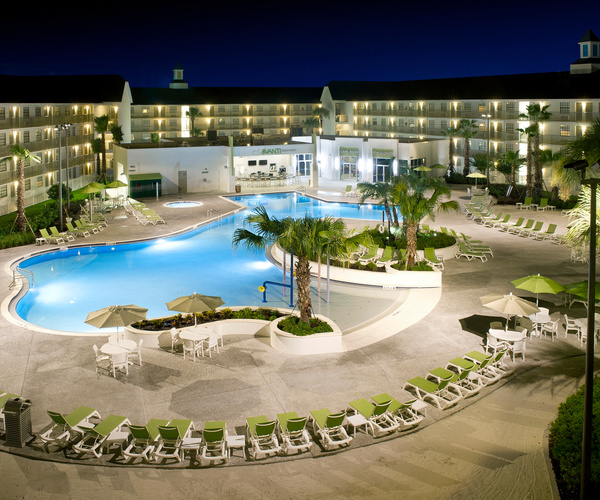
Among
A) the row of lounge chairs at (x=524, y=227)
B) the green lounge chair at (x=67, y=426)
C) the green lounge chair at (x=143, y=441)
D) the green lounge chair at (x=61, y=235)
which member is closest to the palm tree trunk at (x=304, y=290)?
the green lounge chair at (x=143, y=441)

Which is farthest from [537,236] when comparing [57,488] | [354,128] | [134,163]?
[354,128]

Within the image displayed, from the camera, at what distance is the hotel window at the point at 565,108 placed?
51547 mm

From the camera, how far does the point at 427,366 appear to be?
640 inches

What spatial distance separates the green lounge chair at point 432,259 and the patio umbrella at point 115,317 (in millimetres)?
13311

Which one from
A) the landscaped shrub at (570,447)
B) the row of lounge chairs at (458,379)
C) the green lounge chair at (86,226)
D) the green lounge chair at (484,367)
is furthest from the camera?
the green lounge chair at (86,226)

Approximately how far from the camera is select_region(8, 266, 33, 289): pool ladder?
24312mm

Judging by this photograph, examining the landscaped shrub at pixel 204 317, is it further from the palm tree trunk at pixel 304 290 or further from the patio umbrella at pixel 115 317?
the patio umbrella at pixel 115 317

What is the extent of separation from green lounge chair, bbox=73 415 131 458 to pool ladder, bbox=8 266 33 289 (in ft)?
43.1

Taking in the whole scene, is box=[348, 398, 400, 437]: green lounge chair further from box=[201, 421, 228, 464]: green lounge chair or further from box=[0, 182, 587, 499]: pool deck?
box=[201, 421, 228, 464]: green lounge chair

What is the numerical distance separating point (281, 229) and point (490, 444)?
8.30 meters

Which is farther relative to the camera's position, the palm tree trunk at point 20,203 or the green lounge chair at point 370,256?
the palm tree trunk at point 20,203

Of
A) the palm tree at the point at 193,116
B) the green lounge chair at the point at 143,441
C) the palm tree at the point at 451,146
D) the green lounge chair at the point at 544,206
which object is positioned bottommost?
the green lounge chair at the point at 143,441

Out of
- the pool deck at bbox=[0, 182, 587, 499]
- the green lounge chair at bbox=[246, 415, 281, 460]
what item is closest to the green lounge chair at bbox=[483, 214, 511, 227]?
the pool deck at bbox=[0, 182, 587, 499]

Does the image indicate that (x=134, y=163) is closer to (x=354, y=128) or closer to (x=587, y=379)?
(x=354, y=128)
